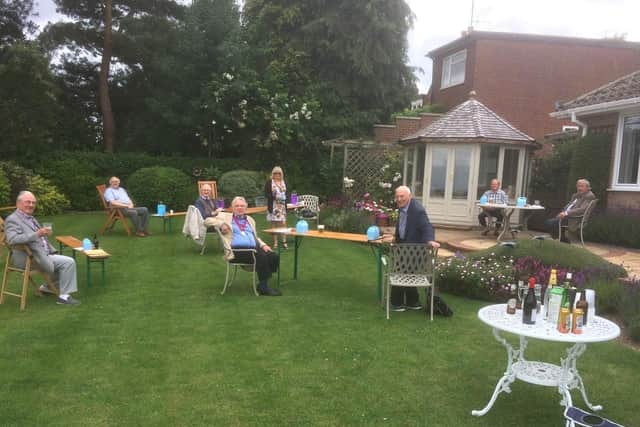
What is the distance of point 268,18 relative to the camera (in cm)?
1867

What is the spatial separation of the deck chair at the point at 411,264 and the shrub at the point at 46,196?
11776mm

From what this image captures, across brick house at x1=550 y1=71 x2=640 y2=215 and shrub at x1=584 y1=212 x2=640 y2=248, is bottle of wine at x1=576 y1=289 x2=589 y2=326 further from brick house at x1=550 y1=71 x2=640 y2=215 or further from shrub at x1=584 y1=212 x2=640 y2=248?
brick house at x1=550 y1=71 x2=640 y2=215

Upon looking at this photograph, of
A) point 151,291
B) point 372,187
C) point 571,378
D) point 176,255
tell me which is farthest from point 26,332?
point 372,187

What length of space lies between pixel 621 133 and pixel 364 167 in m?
7.00

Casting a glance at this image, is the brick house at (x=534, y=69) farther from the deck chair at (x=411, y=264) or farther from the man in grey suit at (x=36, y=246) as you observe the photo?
the man in grey suit at (x=36, y=246)

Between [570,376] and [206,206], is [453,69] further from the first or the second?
[570,376]

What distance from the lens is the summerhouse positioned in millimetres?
11602

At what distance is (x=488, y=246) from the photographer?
28.7 ft

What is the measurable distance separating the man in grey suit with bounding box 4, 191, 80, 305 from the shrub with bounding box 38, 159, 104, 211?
989 centimetres

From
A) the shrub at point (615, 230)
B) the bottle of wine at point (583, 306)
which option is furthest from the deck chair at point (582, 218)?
the bottle of wine at point (583, 306)

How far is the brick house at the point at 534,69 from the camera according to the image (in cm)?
1806

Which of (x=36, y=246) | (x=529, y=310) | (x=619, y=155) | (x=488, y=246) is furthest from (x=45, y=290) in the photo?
(x=619, y=155)

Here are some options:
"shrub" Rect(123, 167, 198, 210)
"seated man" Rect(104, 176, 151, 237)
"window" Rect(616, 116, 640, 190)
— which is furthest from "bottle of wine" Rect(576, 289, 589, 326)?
"shrub" Rect(123, 167, 198, 210)

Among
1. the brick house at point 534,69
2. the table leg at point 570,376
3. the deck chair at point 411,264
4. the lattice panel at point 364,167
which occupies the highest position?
the brick house at point 534,69
